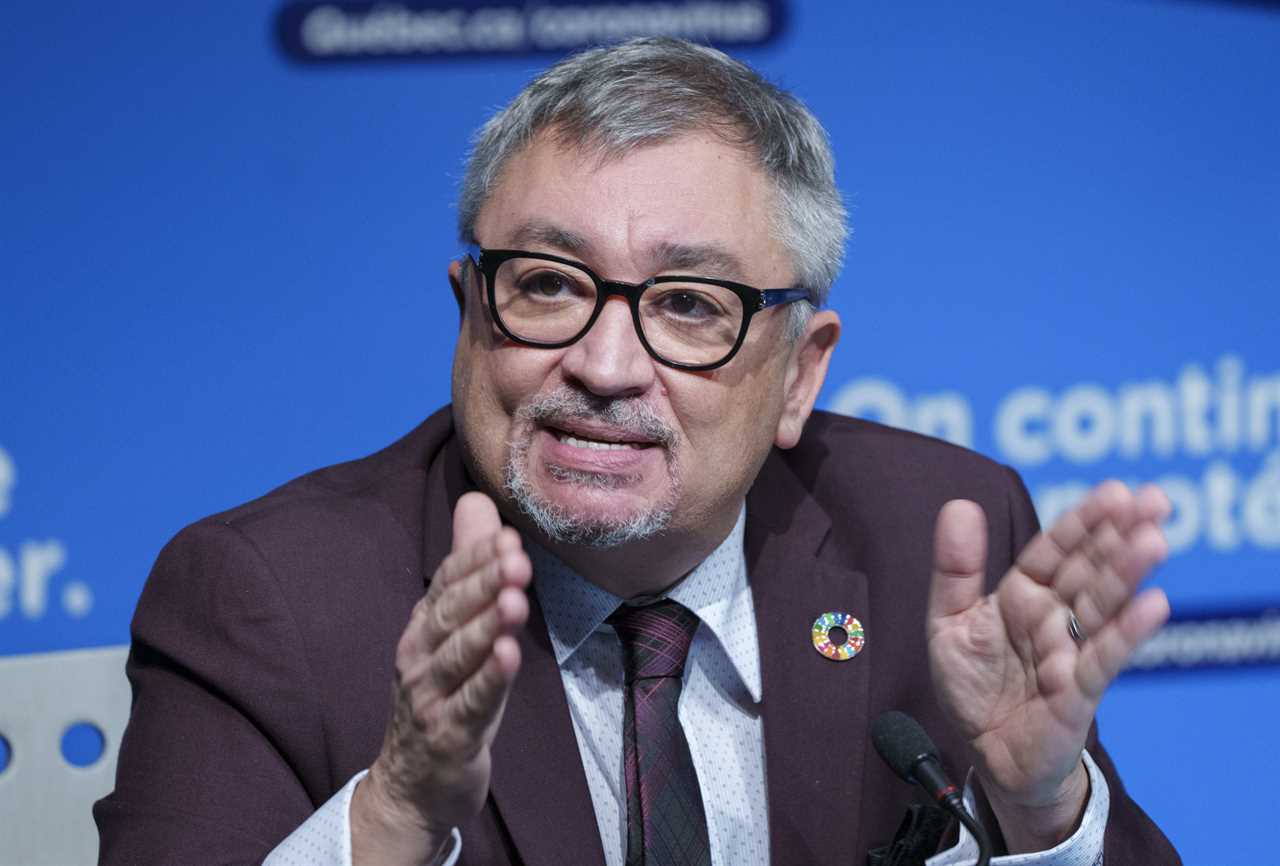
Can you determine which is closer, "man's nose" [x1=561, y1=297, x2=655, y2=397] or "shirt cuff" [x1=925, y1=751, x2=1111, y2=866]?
"shirt cuff" [x1=925, y1=751, x2=1111, y2=866]

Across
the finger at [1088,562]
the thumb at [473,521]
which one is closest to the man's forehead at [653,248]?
the thumb at [473,521]

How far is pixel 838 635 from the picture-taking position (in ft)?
6.36

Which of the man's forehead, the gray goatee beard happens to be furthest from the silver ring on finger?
the man's forehead

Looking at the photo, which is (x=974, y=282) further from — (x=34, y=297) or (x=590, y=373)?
(x=34, y=297)

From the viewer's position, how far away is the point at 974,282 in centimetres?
288

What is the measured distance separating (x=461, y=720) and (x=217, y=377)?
4.89 ft

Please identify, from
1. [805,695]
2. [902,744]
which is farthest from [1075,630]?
[805,695]

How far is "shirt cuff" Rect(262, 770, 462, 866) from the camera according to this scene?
1373mm

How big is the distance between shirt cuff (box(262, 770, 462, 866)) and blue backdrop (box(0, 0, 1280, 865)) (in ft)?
4.20

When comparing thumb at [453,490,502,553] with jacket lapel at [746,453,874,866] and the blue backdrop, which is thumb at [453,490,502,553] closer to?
jacket lapel at [746,453,874,866]

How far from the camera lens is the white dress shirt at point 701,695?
1815 mm

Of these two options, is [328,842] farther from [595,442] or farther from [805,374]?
[805,374]

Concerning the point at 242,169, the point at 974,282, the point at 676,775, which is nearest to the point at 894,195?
the point at 974,282

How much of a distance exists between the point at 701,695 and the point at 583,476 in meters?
0.39
